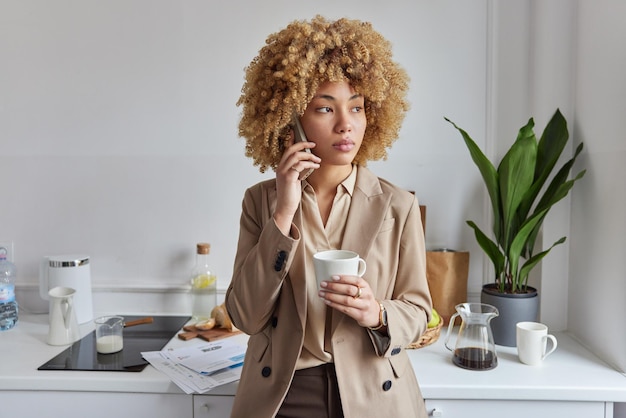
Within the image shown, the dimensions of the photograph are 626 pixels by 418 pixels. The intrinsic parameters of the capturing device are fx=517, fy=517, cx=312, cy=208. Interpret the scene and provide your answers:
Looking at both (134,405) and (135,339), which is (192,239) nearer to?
(135,339)

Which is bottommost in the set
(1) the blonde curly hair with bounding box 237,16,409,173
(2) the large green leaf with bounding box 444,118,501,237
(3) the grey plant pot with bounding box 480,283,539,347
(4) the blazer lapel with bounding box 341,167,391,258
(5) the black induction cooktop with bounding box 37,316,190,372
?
(5) the black induction cooktop with bounding box 37,316,190,372

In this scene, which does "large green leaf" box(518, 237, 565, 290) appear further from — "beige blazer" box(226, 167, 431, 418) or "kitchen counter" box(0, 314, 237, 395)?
"kitchen counter" box(0, 314, 237, 395)

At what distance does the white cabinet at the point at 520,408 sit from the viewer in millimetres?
1328

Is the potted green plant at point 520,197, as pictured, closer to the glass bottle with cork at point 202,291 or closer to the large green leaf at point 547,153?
the large green leaf at point 547,153

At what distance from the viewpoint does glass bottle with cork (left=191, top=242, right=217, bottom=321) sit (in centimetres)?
185

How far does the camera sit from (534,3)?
1.77 meters

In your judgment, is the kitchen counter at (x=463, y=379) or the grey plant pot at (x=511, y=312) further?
the grey plant pot at (x=511, y=312)

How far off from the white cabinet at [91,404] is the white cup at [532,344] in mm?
935

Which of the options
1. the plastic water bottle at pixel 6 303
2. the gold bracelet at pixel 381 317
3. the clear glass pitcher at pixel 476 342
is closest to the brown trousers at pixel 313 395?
the gold bracelet at pixel 381 317

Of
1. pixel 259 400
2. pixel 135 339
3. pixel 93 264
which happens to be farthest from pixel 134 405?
pixel 93 264

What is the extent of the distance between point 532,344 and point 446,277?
15.4 inches

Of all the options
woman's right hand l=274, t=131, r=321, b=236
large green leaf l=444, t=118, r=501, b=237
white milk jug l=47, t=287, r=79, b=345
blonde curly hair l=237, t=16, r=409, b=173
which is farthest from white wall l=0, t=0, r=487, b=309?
woman's right hand l=274, t=131, r=321, b=236

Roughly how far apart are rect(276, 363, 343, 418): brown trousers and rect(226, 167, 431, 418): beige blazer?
1.4 inches

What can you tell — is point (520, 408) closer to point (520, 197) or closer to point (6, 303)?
point (520, 197)
